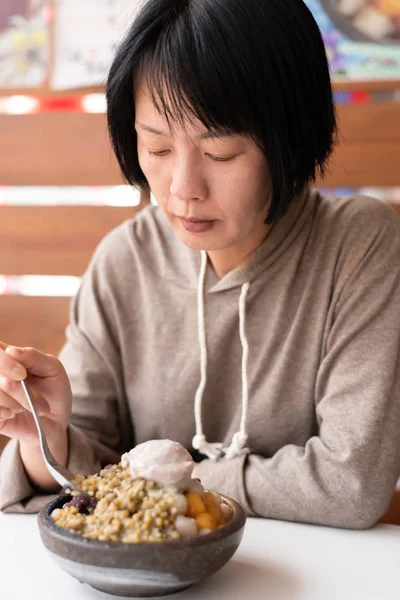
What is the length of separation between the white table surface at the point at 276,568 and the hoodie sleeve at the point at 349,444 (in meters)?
0.04

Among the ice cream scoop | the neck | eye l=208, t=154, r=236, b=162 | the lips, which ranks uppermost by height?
eye l=208, t=154, r=236, b=162

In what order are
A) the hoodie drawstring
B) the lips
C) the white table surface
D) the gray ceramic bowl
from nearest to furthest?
the gray ceramic bowl < the white table surface < the lips < the hoodie drawstring

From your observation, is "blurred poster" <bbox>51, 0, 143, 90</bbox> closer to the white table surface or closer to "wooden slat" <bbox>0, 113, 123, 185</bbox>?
"wooden slat" <bbox>0, 113, 123, 185</bbox>

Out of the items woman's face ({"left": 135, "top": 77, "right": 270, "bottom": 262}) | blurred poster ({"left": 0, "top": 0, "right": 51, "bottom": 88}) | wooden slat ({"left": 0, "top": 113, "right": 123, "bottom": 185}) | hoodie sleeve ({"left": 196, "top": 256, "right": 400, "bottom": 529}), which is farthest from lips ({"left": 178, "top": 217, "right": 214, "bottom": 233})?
blurred poster ({"left": 0, "top": 0, "right": 51, "bottom": 88})

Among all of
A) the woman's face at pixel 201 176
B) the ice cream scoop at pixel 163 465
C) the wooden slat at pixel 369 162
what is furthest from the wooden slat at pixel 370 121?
the ice cream scoop at pixel 163 465

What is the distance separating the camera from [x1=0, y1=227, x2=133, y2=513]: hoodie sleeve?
53.7 inches

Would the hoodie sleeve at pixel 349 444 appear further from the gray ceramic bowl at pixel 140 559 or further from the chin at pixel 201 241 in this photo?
the gray ceramic bowl at pixel 140 559

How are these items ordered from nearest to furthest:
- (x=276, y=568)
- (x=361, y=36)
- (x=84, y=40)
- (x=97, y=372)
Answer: (x=276, y=568) < (x=97, y=372) < (x=361, y=36) < (x=84, y=40)

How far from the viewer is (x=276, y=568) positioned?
940mm

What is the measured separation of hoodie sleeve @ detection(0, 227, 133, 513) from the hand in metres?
0.10

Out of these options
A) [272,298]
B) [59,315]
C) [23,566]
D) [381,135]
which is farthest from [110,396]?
A: [381,135]

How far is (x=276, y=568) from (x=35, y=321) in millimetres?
1495

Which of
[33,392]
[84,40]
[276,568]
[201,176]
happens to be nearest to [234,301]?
[201,176]

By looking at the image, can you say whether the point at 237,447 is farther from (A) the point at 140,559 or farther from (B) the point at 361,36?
(B) the point at 361,36
